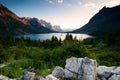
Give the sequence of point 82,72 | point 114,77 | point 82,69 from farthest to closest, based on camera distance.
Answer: point 82,69 → point 82,72 → point 114,77

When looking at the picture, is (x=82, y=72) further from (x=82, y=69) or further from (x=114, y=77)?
(x=114, y=77)

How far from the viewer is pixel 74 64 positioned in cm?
2283

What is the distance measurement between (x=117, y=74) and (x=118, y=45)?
89.8 meters

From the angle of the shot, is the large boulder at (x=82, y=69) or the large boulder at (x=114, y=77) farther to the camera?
the large boulder at (x=82, y=69)

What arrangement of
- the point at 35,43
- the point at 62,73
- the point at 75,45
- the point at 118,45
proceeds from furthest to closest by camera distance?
the point at 35,43, the point at 118,45, the point at 75,45, the point at 62,73

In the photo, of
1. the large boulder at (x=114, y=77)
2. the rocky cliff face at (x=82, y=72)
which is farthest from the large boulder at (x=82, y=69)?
the large boulder at (x=114, y=77)

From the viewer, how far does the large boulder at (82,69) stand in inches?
846

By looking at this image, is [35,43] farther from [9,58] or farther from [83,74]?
[83,74]

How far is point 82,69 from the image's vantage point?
22188 mm

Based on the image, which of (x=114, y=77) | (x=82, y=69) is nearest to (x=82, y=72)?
(x=82, y=69)

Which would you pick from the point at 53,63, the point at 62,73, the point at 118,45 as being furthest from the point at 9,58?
the point at 118,45

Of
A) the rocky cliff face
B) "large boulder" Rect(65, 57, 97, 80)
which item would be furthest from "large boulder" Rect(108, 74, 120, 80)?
"large boulder" Rect(65, 57, 97, 80)

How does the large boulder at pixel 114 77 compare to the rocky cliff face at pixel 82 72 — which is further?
the rocky cliff face at pixel 82 72

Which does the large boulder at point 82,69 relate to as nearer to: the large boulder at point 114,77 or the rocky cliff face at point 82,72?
the rocky cliff face at point 82,72
